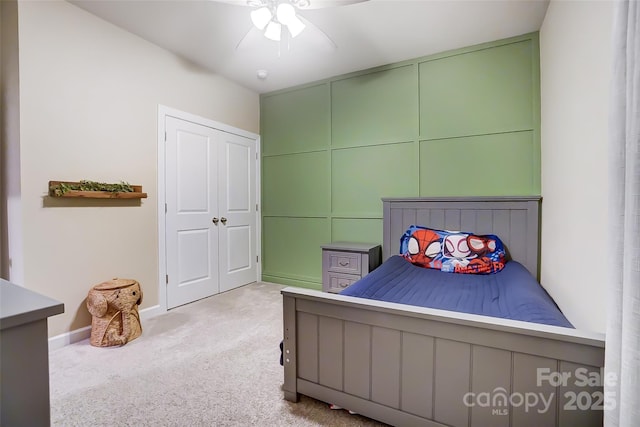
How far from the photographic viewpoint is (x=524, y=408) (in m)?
1.05

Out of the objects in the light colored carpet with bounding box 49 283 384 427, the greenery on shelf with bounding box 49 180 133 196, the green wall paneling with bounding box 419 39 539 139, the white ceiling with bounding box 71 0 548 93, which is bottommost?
the light colored carpet with bounding box 49 283 384 427

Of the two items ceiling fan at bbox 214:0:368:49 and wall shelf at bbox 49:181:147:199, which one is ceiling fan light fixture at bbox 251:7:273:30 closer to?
ceiling fan at bbox 214:0:368:49

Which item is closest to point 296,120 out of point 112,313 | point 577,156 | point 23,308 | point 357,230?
point 357,230

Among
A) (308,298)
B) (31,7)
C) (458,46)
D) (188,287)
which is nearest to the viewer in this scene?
(308,298)

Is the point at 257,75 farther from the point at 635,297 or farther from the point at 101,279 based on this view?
the point at 635,297

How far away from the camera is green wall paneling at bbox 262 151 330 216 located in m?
3.65

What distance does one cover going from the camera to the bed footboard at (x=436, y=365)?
3.26ft

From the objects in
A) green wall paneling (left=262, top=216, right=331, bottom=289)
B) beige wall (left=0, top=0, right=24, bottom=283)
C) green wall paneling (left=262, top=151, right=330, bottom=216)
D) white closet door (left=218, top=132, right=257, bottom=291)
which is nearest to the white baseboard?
beige wall (left=0, top=0, right=24, bottom=283)

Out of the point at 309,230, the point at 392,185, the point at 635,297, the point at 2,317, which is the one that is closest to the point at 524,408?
the point at 635,297

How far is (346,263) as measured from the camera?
3061 mm

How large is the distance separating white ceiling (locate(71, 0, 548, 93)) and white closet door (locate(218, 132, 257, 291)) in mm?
938

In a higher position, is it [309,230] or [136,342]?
[309,230]

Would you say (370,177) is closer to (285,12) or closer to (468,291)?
(468,291)

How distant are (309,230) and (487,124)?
2.20m
